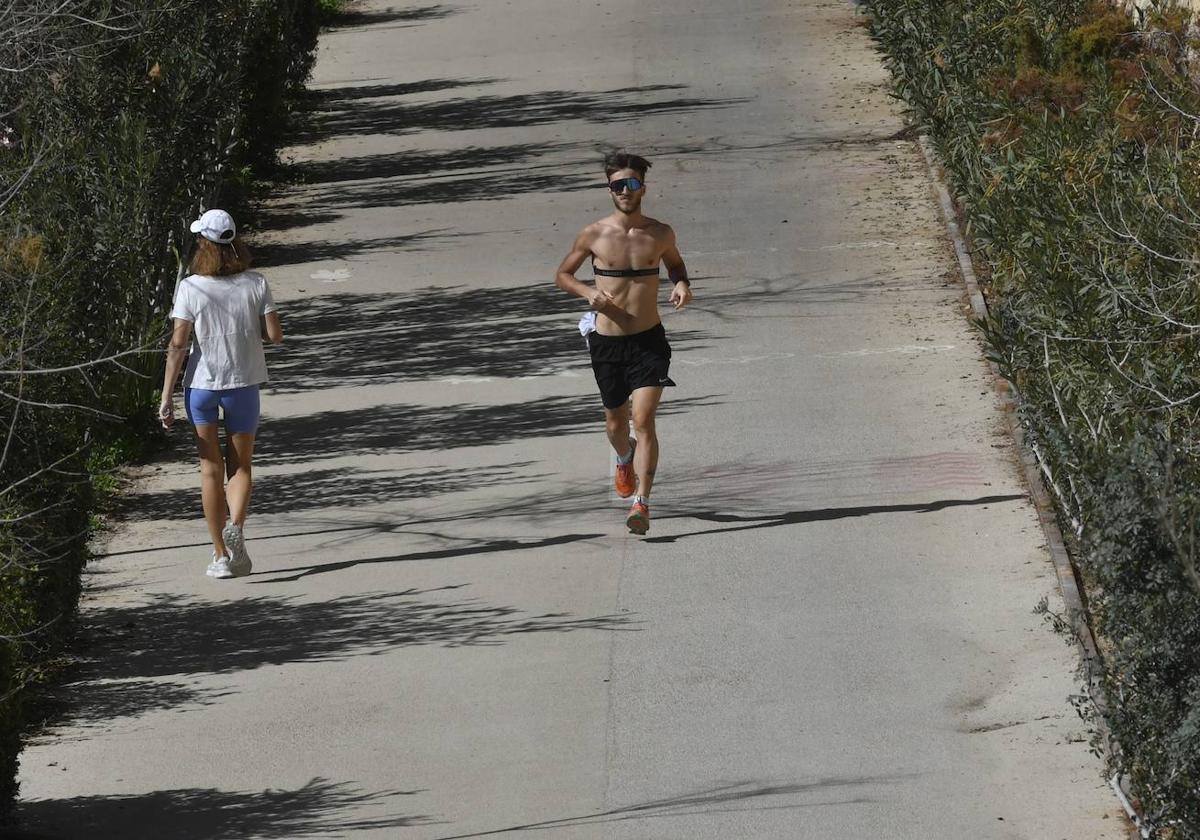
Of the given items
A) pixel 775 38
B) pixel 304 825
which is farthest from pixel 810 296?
pixel 775 38

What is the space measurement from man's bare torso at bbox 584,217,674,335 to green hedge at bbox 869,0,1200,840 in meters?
1.71

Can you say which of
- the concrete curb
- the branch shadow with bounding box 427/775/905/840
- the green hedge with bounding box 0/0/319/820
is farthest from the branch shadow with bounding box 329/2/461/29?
the branch shadow with bounding box 427/775/905/840

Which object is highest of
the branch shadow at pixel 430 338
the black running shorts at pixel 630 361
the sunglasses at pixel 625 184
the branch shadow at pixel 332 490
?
the sunglasses at pixel 625 184

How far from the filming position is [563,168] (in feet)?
65.1

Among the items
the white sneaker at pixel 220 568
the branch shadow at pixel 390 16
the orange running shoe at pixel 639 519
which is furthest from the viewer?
the branch shadow at pixel 390 16

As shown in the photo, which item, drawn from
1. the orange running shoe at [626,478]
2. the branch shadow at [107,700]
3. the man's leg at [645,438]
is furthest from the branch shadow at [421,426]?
the branch shadow at [107,700]

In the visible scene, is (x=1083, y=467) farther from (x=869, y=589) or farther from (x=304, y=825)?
(x=304, y=825)

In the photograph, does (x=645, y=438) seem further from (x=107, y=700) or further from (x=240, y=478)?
(x=107, y=700)

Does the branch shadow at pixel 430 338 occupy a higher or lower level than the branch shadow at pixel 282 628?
lower

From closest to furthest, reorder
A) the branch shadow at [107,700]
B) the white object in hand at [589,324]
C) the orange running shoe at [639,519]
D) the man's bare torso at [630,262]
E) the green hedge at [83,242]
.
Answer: the green hedge at [83,242]
the branch shadow at [107,700]
the orange running shoe at [639,519]
the man's bare torso at [630,262]
the white object in hand at [589,324]

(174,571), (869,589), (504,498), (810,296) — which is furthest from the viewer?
(810,296)

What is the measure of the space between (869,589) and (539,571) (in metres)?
1.54

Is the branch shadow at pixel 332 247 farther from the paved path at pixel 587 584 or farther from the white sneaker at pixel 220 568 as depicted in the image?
the white sneaker at pixel 220 568

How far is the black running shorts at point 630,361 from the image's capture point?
32.5 feet
